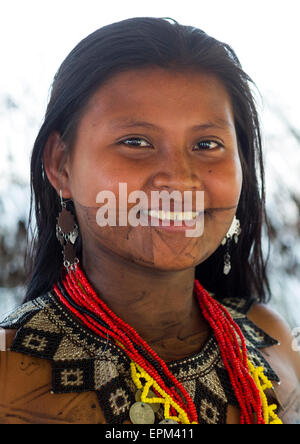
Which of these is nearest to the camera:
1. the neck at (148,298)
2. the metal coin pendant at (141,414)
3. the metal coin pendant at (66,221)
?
the metal coin pendant at (141,414)

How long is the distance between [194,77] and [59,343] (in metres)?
0.95

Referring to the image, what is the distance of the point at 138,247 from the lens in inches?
62.7

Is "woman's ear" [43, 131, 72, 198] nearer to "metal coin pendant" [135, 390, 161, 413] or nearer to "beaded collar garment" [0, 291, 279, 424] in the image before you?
"beaded collar garment" [0, 291, 279, 424]

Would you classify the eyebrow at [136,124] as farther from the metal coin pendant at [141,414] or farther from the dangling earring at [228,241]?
the metal coin pendant at [141,414]

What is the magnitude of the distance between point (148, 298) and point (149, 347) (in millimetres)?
168

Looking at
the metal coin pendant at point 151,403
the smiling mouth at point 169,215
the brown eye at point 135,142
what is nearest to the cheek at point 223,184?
the smiling mouth at point 169,215

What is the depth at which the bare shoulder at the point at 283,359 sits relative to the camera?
1809 mm

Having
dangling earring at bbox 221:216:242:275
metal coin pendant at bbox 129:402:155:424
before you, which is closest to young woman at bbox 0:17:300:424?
metal coin pendant at bbox 129:402:155:424

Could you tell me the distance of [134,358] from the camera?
1643 millimetres

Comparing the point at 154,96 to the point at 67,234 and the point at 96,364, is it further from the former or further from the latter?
the point at 96,364

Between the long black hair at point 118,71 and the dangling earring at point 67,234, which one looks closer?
the long black hair at point 118,71

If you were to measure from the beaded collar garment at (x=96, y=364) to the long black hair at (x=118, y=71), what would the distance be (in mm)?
295

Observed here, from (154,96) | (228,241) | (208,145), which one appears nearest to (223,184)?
(208,145)

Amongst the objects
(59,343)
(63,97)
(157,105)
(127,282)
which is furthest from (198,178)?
(59,343)
